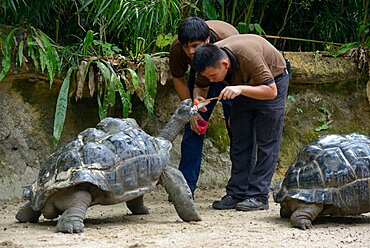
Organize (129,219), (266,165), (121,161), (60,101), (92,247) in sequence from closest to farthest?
(92,247), (121,161), (129,219), (266,165), (60,101)

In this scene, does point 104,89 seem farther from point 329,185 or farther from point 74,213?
point 329,185

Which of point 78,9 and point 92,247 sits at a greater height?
point 78,9

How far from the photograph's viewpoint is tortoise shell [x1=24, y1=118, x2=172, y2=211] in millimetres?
4883

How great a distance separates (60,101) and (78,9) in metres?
1.25

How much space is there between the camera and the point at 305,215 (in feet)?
16.4

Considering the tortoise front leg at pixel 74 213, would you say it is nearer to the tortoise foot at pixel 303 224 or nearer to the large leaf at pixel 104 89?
the tortoise foot at pixel 303 224

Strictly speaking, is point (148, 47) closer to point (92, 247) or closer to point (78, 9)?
point (78, 9)

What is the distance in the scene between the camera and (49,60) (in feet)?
21.7

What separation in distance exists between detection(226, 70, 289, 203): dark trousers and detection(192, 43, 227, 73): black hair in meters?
0.69

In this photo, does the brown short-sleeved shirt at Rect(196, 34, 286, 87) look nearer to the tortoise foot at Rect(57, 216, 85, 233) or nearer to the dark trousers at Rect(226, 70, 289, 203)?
the dark trousers at Rect(226, 70, 289, 203)

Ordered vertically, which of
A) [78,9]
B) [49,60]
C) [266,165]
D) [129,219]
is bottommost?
[129,219]

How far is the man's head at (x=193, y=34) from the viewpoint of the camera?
559cm

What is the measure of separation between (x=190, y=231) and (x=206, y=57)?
3.95ft

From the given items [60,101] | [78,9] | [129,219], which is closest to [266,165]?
[129,219]
